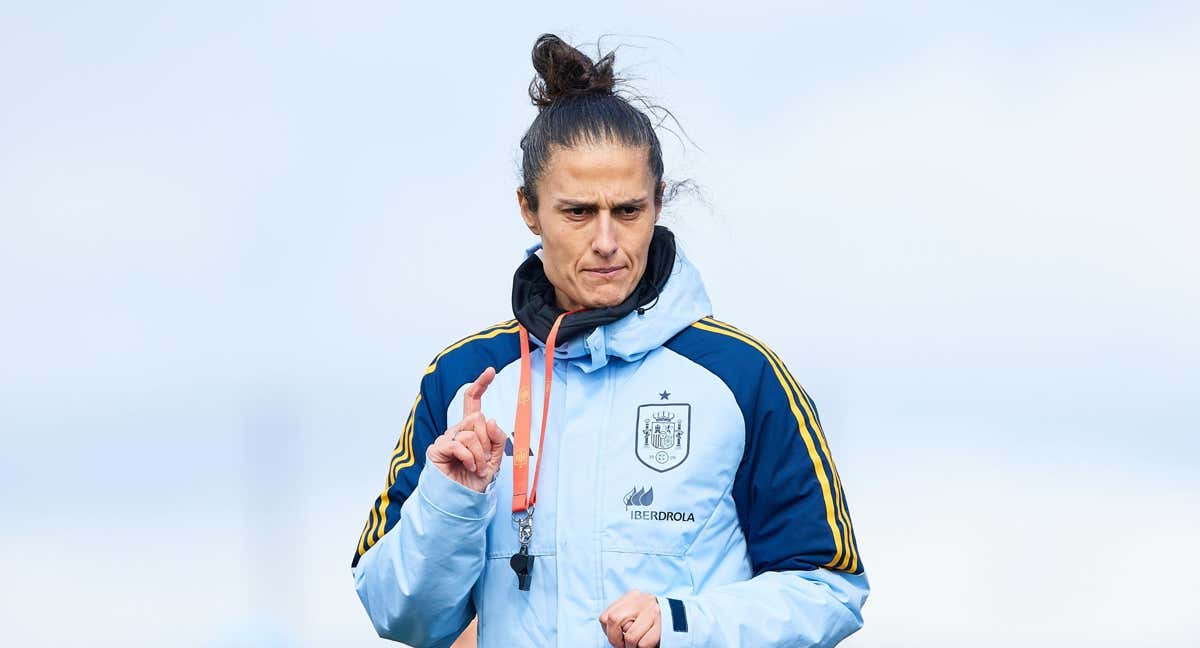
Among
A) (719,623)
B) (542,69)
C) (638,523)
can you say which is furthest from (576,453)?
(542,69)

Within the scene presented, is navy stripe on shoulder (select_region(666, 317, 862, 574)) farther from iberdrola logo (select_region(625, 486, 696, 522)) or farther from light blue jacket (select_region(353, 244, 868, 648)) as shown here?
iberdrola logo (select_region(625, 486, 696, 522))

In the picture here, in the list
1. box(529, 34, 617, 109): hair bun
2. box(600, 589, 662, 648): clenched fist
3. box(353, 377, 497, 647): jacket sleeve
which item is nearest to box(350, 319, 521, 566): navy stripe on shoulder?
box(353, 377, 497, 647): jacket sleeve

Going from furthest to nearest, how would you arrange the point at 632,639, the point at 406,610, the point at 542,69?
the point at 542,69 < the point at 406,610 < the point at 632,639

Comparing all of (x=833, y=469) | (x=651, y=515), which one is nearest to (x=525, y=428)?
(x=651, y=515)

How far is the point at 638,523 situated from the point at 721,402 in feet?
0.74

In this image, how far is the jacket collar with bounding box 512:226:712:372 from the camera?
326 cm

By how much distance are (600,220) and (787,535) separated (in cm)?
55

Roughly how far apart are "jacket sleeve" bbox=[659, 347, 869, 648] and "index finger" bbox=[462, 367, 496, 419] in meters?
0.39

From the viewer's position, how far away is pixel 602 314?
3.28 meters

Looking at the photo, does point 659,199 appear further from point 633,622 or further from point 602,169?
point 633,622

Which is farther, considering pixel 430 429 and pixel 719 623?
pixel 430 429

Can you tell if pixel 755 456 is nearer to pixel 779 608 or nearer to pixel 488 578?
pixel 779 608

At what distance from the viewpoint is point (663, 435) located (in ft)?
10.5

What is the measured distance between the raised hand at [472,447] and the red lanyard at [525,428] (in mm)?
91
